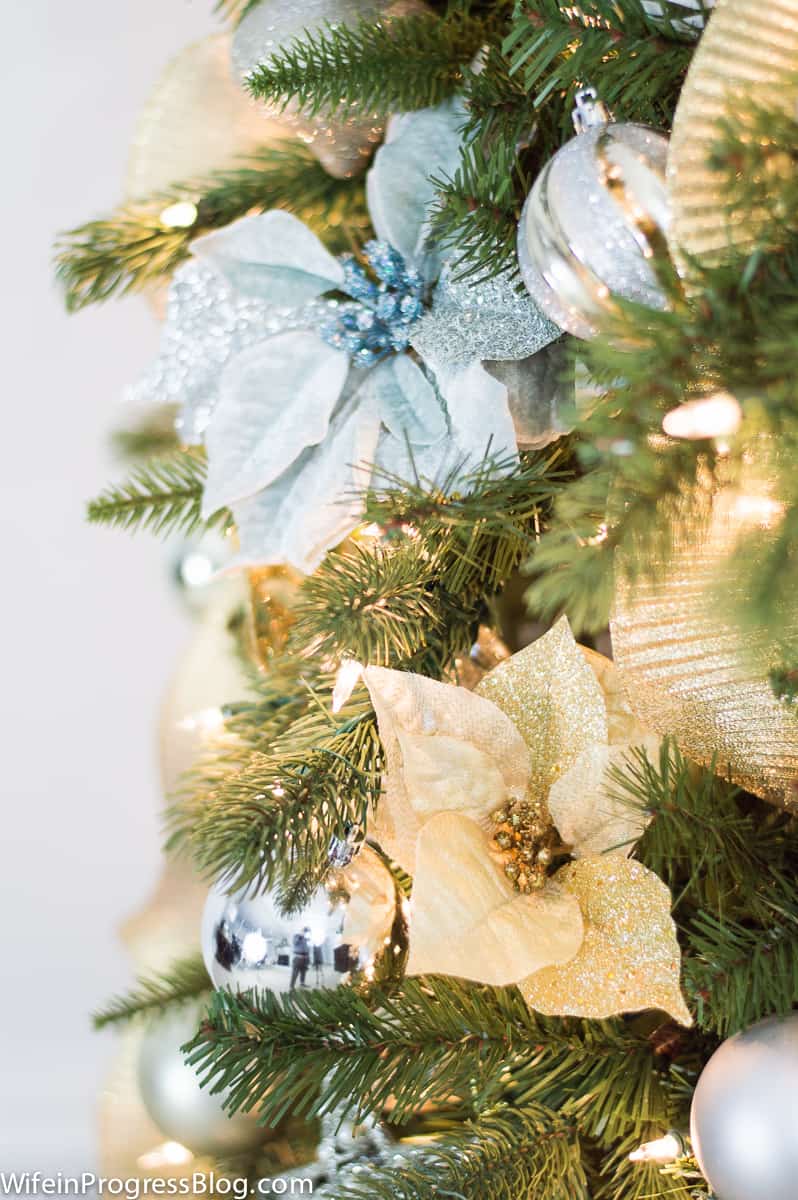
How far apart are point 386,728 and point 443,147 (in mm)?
184

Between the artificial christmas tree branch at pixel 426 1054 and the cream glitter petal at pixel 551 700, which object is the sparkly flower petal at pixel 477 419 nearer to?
the cream glitter petal at pixel 551 700

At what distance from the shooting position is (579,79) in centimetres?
27

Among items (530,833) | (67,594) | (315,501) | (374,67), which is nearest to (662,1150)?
(530,833)

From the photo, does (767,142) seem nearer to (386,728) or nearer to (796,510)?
(796,510)

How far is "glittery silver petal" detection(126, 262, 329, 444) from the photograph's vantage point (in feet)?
1.18

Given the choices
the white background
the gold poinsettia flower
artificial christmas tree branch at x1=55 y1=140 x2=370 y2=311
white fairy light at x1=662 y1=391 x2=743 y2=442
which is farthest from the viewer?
the white background

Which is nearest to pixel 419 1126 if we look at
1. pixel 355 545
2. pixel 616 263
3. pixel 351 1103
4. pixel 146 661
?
pixel 351 1103

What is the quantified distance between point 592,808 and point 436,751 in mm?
49

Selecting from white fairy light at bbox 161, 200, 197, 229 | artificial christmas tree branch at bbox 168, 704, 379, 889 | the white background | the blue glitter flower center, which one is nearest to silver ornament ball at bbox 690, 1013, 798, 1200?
artificial christmas tree branch at bbox 168, 704, 379, 889

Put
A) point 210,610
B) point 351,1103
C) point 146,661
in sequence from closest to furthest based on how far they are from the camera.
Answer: point 351,1103 < point 210,610 < point 146,661

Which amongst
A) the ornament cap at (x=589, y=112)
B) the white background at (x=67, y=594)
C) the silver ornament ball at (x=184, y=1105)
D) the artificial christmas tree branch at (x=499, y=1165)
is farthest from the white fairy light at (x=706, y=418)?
the white background at (x=67, y=594)

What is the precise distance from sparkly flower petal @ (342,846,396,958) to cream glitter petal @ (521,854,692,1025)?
78 millimetres

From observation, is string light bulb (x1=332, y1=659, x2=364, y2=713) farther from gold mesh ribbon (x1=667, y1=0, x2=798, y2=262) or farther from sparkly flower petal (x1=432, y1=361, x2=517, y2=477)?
gold mesh ribbon (x1=667, y1=0, x2=798, y2=262)

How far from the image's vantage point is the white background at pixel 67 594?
2.64 feet
